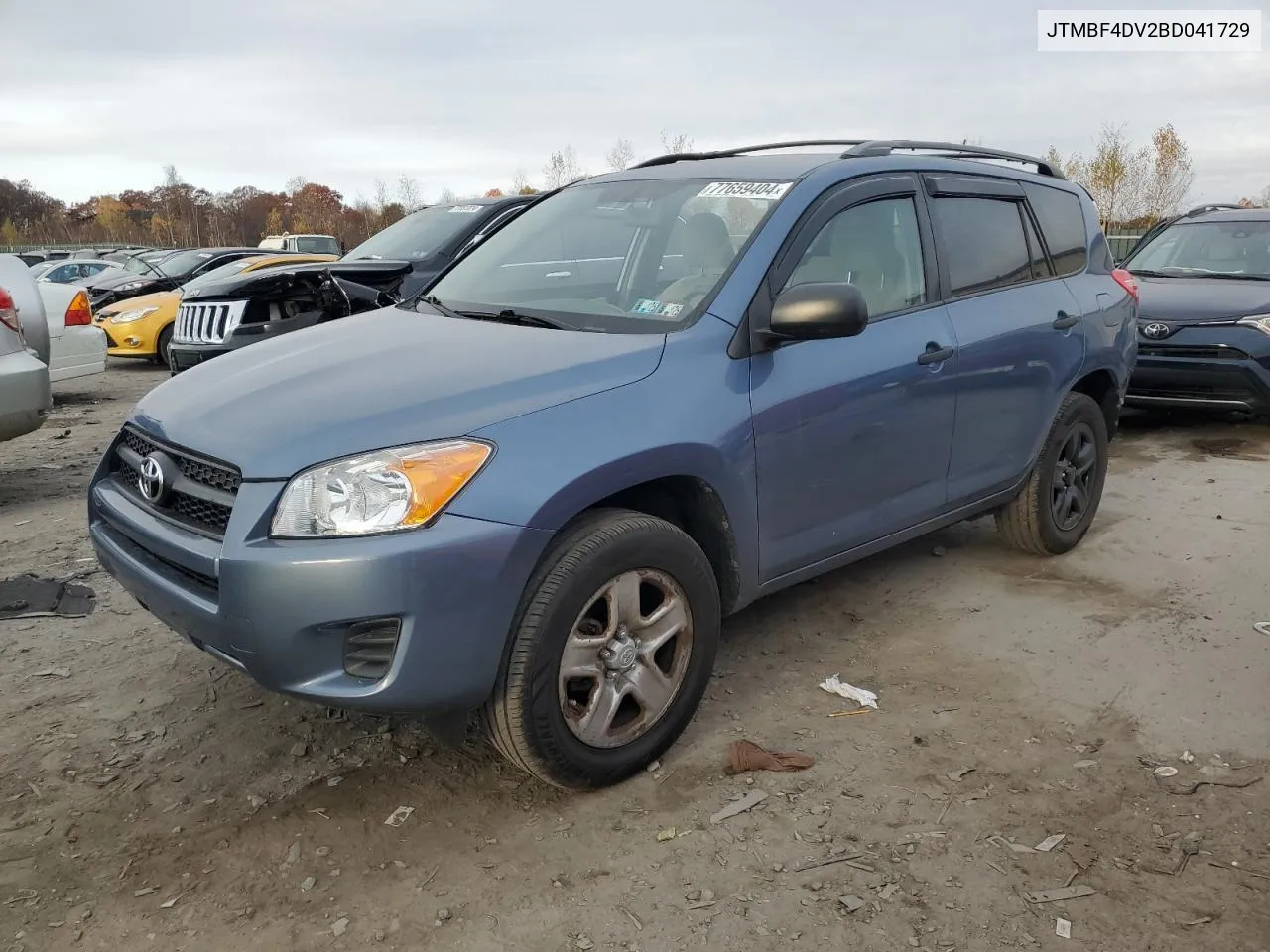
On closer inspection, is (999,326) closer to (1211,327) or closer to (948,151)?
(948,151)

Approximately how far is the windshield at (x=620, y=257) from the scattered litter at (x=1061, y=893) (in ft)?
5.98

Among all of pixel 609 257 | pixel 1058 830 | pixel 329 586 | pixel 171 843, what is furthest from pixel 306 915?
pixel 609 257

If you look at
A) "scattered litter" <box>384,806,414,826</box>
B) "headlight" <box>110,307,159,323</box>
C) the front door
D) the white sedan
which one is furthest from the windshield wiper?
"headlight" <box>110,307,159,323</box>

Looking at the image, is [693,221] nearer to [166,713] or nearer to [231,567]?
[231,567]

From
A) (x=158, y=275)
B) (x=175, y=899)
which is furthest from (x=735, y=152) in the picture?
(x=158, y=275)

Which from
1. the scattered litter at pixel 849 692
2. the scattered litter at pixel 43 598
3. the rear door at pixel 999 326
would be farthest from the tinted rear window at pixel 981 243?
the scattered litter at pixel 43 598

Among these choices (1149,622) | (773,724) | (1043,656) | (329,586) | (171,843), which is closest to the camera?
(329,586)

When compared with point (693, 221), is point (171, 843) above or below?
below

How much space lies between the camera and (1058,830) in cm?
274

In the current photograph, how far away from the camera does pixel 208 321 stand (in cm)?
690

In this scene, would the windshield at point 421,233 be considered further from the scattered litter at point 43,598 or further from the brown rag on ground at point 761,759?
the brown rag on ground at point 761,759

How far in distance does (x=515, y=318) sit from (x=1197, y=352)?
620 centimetres

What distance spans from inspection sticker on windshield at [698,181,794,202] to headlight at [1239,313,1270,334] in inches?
219

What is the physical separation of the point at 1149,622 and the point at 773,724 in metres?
1.84
